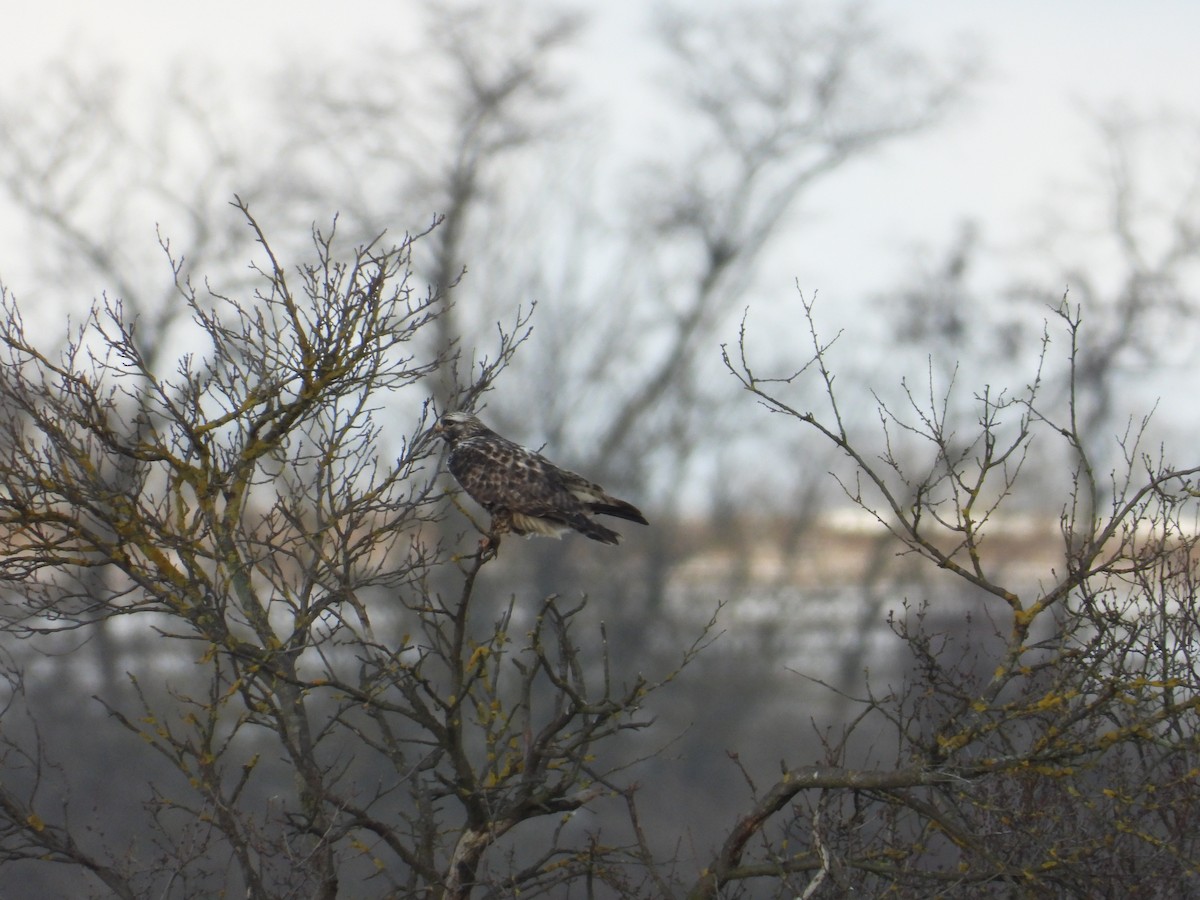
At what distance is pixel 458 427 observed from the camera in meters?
8.91

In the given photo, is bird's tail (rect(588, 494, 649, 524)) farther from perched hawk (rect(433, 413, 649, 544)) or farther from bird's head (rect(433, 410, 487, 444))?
bird's head (rect(433, 410, 487, 444))

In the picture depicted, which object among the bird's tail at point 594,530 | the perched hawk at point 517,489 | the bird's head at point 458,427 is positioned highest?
the bird's head at point 458,427

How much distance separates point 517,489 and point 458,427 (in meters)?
0.56

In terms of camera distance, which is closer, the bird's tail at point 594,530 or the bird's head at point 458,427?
the bird's head at point 458,427

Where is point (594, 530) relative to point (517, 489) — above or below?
below

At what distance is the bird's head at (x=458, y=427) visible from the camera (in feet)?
28.1

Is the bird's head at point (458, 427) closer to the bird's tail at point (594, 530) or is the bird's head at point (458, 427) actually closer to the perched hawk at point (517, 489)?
the perched hawk at point (517, 489)

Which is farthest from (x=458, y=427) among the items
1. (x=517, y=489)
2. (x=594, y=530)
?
(x=594, y=530)

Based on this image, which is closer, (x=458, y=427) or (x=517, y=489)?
(x=517, y=489)

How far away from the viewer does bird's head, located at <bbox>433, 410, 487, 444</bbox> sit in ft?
28.1

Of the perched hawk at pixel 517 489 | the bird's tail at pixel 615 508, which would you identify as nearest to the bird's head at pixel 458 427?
the perched hawk at pixel 517 489

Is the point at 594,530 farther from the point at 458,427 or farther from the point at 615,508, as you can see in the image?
the point at 458,427

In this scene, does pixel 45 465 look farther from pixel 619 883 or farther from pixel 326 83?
pixel 326 83

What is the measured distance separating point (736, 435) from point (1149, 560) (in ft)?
81.7
